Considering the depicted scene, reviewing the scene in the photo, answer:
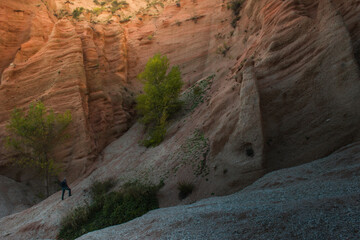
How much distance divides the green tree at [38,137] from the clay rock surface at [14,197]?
130cm

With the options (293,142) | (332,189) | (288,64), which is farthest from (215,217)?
(288,64)

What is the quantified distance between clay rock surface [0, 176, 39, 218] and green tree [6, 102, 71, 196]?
1299 mm

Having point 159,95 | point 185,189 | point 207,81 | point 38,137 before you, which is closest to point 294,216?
point 185,189

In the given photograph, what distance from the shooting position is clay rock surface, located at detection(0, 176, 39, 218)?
1485 cm

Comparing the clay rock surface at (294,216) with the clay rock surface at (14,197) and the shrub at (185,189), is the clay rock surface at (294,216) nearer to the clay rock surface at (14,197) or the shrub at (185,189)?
the shrub at (185,189)

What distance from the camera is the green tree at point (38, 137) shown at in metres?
16.5

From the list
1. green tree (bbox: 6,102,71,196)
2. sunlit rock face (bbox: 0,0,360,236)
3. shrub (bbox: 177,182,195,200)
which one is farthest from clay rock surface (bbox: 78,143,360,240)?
green tree (bbox: 6,102,71,196)

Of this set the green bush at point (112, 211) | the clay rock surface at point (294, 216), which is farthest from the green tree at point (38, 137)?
the clay rock surface at point (294, 216)

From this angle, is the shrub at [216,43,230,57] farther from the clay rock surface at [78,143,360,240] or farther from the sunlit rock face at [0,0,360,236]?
the clay rock surface at [78,143,360,240]

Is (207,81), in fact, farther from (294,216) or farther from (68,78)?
(294,216)

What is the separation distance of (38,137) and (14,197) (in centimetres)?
442

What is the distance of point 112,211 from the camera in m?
9.36

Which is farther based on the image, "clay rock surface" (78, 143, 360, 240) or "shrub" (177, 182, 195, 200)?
"shrub" (177, 182, 195, 200)

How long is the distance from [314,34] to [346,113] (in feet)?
12.2
